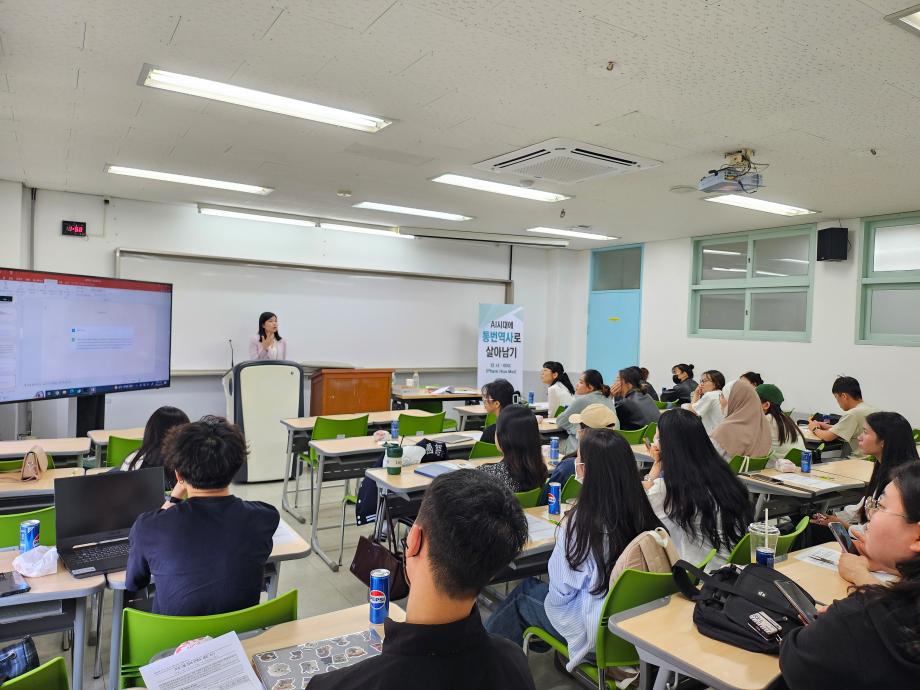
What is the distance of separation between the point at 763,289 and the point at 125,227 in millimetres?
7778

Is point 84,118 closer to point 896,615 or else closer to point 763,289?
point 896,615

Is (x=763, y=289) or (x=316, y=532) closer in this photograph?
(x=316, y=532)

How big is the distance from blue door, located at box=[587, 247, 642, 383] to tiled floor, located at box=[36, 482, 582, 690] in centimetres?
525

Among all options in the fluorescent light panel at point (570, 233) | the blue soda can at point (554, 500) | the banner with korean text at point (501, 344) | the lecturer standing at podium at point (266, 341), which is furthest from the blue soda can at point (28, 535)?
the banner with korean text at point (501, 344)

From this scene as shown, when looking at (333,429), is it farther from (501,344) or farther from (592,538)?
(501,344)

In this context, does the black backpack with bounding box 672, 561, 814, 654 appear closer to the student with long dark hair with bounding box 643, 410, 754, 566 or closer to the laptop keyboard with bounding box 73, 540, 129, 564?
the student with long dark hair with bounding box 643, 410, 754, 566

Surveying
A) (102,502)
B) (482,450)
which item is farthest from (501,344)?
(102,502)

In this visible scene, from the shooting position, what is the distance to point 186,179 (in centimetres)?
584

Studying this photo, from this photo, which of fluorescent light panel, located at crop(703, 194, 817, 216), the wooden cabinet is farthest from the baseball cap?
the wooden cabinet

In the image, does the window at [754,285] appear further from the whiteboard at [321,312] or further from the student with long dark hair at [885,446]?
the student with long dark hair at [885,446]

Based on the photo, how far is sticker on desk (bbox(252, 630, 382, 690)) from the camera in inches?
60.9

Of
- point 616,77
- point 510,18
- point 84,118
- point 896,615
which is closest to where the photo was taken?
point 896,615

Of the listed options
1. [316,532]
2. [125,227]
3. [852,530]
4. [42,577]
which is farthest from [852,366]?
[125,227]

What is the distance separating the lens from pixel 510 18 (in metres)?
2.56
